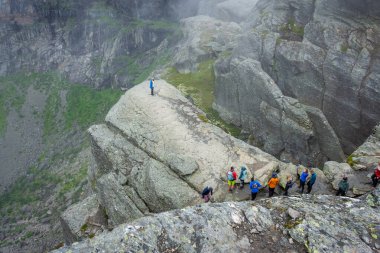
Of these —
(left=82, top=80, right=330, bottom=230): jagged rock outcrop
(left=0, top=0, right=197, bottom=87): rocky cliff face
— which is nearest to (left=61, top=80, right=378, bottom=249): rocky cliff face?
(left=82, top=80, right=330, bottom=230): jagged rock outcrop

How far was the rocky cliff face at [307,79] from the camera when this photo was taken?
1516 inches

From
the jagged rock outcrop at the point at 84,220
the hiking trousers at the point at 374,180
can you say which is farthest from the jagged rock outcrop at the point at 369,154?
the jagged rock outcrop at the point at 84,220

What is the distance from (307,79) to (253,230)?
2645 cm

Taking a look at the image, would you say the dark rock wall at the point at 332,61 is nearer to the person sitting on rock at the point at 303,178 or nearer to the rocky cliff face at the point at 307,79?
the rocky cliff face at the point at 307,79

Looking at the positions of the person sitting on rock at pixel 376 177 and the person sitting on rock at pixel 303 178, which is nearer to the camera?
the person sitting on rock at pixel 376 177

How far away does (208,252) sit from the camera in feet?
70.2

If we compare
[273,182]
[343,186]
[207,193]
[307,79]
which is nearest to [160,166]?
[207,193]

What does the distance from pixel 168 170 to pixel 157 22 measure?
104 metres

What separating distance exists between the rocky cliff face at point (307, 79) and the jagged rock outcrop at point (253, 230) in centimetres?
1670

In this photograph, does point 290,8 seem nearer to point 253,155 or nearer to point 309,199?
point 253,155

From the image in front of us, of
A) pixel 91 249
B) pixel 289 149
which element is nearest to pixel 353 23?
pixel 289 149

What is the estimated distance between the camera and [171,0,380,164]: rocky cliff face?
38500mm

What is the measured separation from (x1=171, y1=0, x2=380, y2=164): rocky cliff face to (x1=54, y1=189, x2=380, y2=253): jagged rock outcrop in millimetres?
16700

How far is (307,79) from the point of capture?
142ft
